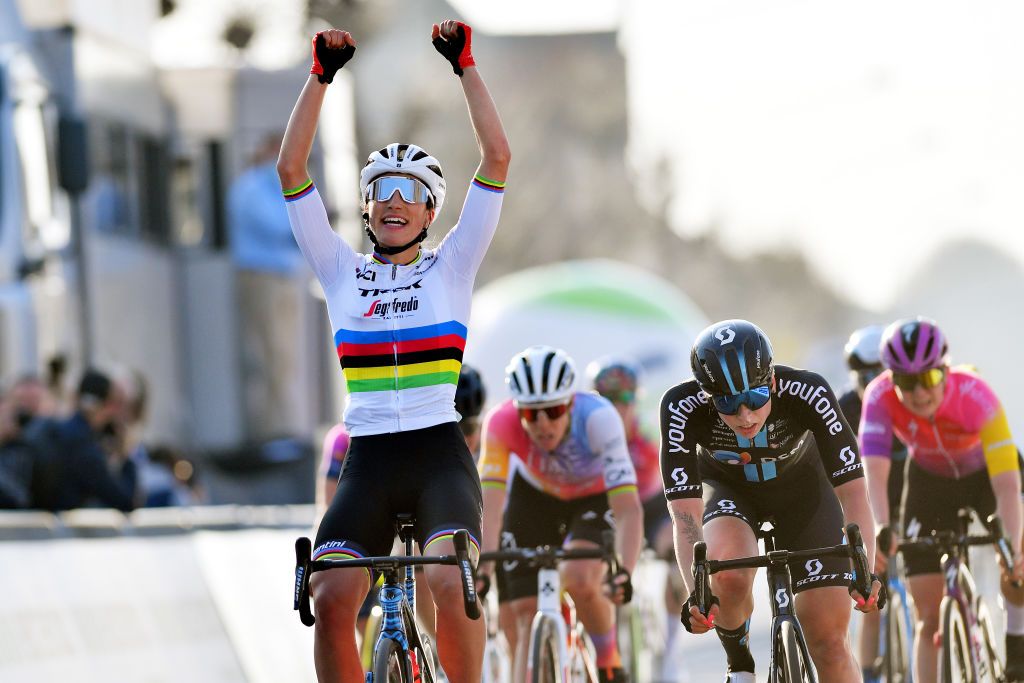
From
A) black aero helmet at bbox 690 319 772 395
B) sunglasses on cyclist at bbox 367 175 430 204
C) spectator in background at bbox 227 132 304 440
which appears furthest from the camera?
spectator in background at bbox 227 132 304 440

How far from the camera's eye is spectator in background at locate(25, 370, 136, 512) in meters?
11.6

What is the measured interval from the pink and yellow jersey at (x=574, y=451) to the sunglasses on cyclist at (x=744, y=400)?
2583mm

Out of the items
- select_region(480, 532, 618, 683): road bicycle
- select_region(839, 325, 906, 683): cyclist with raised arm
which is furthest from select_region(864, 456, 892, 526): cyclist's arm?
select_region(480, 532, 618, 683): road bicycle

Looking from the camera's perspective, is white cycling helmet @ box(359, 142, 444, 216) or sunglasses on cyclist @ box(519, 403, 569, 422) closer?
white cycling helmet @ box(359, 142, 444, 216)

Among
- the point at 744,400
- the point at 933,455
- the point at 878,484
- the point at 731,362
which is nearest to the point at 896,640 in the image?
the point at 933,455

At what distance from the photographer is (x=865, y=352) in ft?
39.5

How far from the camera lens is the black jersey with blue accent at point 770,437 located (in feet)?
26.2

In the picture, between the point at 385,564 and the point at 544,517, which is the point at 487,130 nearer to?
the point at 385,564

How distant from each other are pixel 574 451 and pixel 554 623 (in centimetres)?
122

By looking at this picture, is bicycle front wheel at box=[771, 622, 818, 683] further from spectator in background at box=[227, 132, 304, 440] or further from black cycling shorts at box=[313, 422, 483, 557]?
spectator in background at box=[227, 132, 304, 440]

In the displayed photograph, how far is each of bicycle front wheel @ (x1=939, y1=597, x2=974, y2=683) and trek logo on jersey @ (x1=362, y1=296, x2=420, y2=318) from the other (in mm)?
3718

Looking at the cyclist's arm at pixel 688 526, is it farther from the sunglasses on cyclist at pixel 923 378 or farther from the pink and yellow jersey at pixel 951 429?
the pink and yellow jersey at pixel 951 429

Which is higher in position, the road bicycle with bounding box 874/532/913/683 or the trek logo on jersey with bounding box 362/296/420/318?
the trek logo on jersey with bounding box 362/296/420/318

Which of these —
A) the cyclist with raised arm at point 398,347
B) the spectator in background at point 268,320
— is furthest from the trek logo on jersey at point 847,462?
the spectator in background at point 268,320
